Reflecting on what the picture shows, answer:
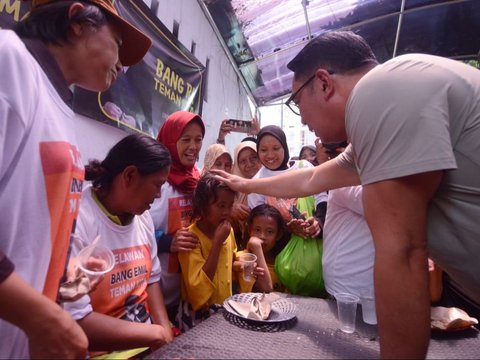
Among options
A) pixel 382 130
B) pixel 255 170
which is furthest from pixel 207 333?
pixel 255 170

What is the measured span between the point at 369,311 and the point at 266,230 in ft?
3.51

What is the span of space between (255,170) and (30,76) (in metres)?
2.57

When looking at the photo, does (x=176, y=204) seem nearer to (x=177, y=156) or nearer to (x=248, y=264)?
(x=177, y=156)

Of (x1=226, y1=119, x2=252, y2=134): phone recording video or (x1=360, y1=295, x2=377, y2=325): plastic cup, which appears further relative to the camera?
(x1=226, y1=119, x2=252, y2=134): phone recording video

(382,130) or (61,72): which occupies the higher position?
(61,72)

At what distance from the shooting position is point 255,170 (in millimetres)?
3195

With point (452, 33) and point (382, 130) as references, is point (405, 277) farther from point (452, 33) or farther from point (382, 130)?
point (452, 33)

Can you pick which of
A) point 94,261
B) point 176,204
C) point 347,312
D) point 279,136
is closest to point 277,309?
point 347,312

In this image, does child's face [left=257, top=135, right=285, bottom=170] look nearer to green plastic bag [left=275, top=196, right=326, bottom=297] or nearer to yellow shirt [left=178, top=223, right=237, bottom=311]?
green plastic bag [left=275, top=196, right=326, bottom=297]

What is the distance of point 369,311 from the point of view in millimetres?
1331

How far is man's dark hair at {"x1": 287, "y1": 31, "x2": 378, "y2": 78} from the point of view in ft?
4.19

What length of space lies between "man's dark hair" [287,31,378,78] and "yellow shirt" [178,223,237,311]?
114 cm

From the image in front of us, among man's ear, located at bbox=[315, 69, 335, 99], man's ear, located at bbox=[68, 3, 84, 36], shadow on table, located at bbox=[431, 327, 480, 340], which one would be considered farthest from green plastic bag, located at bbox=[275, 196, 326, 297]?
man's ear, located at bbox=[68, 3, 84, 36]

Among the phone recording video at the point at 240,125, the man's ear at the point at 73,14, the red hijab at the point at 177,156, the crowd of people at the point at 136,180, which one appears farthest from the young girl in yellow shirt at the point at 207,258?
the phone recording video at the point at 240,125
